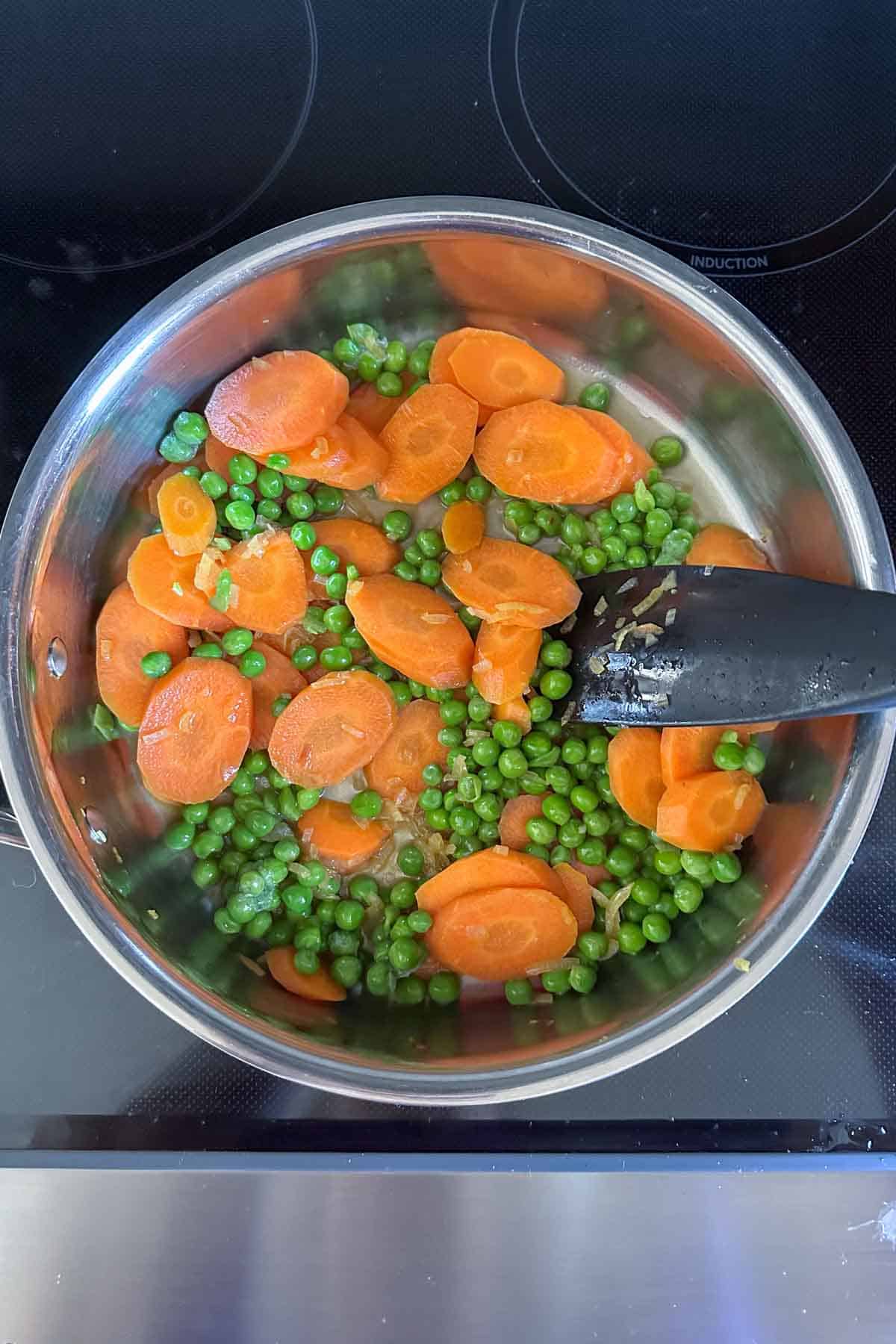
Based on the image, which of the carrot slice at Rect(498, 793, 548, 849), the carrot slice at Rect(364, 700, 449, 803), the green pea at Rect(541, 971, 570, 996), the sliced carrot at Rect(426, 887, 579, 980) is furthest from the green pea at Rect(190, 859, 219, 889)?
the green pea at Rect(541, 971, 570, 996)

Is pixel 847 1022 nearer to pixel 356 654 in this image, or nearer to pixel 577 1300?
pixel 577 1300

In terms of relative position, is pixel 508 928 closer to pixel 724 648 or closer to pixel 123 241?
pixel 724 648

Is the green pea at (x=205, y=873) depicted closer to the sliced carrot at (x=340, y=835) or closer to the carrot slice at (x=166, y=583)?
the sliced carrot at (x=340, y=835)

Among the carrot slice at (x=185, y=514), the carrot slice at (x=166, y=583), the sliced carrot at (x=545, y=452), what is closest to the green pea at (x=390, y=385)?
the sliced carrot at (x=545, y=452)

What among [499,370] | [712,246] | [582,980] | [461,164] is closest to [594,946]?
[582,980]

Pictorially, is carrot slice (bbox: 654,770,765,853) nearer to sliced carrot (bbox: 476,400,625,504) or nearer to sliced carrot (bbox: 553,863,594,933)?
sliced carrot (bbox: 553,863,594,933)

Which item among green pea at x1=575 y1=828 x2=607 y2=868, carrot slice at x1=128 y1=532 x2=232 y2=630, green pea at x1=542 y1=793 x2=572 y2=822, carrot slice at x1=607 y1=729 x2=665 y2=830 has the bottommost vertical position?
green pea at x1=575 y1=828 x2=607 y2=868
